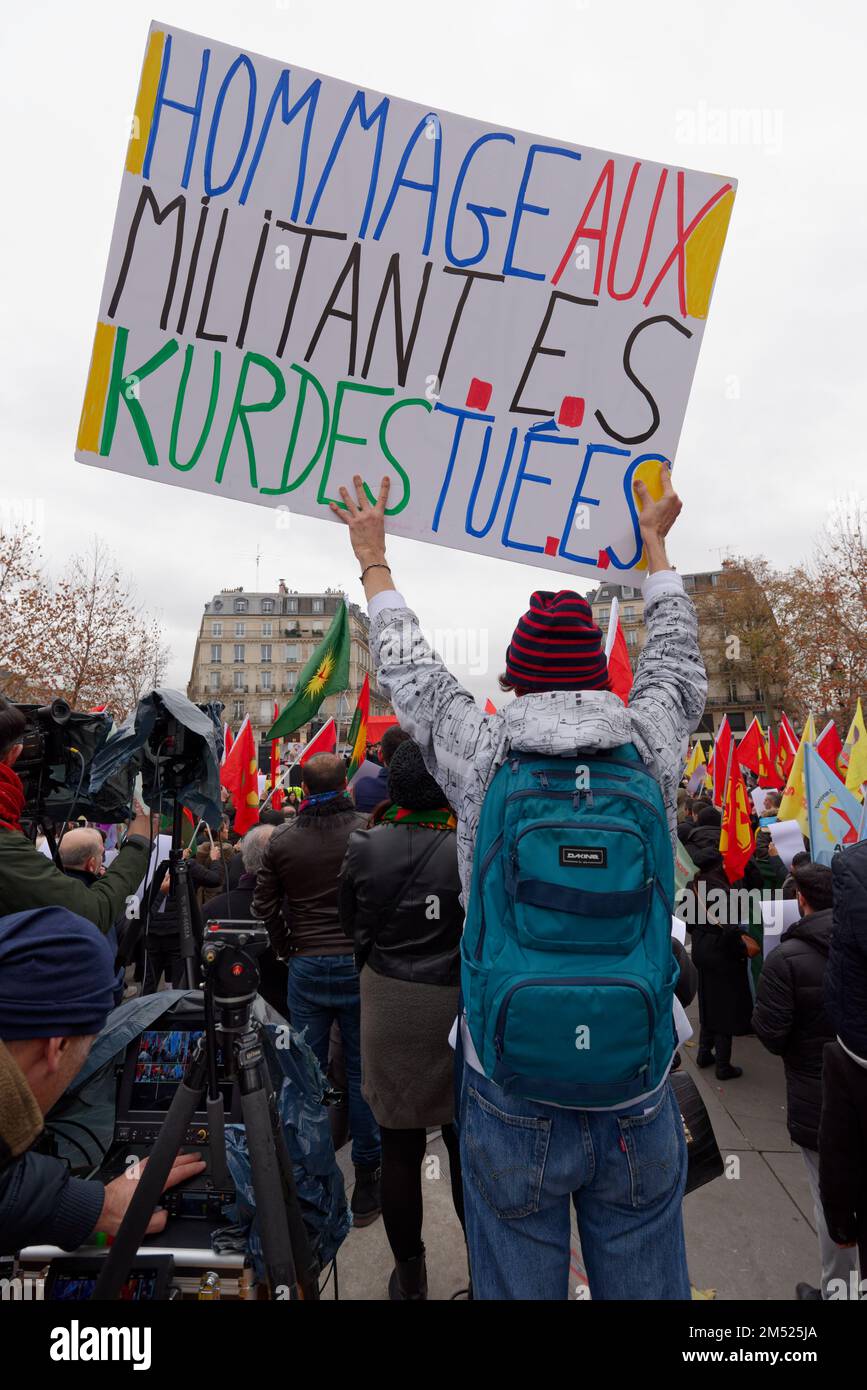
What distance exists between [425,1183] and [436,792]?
89.1 inches

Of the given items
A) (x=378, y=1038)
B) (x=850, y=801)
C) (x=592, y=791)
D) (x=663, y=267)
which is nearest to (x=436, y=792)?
(x=378, y=1038)

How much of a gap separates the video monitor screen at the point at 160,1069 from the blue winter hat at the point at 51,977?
0.66 metres

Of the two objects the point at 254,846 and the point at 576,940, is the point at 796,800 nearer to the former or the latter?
the point at 254,846

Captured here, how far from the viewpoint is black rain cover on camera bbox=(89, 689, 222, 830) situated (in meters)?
3.48

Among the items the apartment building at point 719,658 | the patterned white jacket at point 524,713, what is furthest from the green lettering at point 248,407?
the apartment building at point 719,658

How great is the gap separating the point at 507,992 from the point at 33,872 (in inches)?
67.6

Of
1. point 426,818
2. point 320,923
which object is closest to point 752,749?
point 320,923

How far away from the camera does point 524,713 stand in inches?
61.0

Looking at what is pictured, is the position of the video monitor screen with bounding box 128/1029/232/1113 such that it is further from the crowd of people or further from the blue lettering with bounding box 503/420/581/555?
the blue lettering with bounding box 503/420/581/555

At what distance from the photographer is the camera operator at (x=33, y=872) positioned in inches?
91.3

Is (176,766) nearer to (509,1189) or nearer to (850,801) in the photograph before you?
(509,1189)

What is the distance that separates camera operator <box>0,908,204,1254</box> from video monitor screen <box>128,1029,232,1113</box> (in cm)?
43

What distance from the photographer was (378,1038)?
2736mm

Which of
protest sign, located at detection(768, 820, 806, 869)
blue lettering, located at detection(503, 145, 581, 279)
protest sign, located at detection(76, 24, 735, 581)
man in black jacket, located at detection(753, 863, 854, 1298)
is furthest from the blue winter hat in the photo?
protest sign, located at detection(768, 820, 806, 869)
